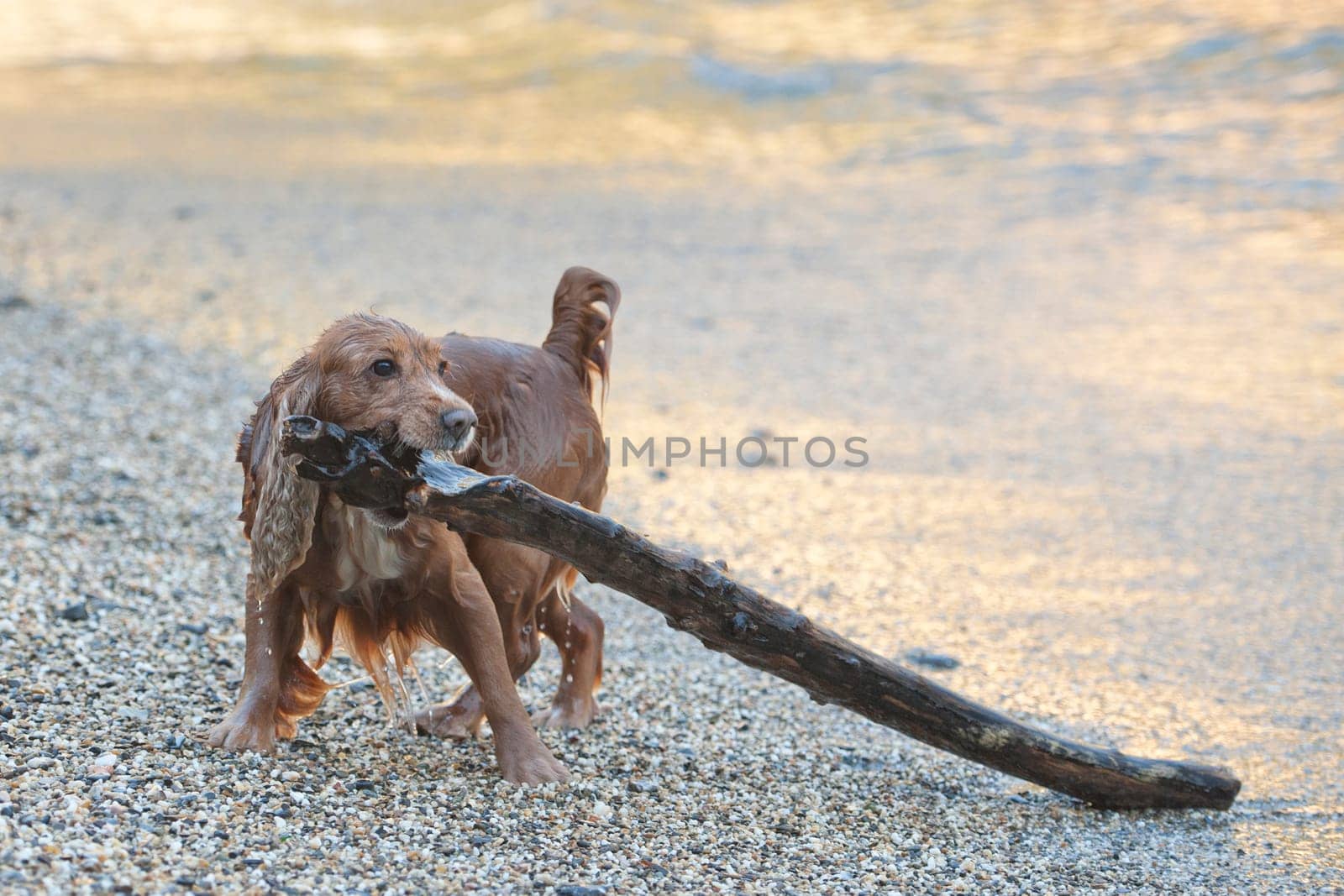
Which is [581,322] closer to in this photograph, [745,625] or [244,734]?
[745,625]

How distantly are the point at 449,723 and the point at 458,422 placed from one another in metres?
1.34

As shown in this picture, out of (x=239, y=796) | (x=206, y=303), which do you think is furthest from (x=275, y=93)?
(x=239, y=796)

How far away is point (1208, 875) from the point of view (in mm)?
4055

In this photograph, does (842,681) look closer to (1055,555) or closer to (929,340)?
(1055,555)

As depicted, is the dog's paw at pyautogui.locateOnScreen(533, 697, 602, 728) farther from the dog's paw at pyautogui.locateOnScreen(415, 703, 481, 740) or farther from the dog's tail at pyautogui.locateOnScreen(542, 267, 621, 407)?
the dog's tail at pyautogui.locateOnScreen(542, 267, 621, 407)

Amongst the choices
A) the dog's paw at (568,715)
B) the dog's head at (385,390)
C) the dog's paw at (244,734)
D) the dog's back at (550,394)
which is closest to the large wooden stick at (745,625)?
the dog's head at (385,390)

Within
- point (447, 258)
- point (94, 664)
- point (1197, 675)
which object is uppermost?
point (447, 258)

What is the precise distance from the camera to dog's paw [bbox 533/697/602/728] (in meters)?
4.79

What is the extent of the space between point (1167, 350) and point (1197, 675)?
5.97 metres

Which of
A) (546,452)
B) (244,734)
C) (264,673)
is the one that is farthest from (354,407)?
(244,734)

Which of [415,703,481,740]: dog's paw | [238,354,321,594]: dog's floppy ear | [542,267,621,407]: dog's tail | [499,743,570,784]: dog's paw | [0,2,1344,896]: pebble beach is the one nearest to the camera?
[238,354,321,594]: dog's floppy ear

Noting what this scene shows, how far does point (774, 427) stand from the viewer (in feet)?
30.1

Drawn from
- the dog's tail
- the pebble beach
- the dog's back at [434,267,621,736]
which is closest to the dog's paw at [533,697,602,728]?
the dog's back at [434,267,621,736]

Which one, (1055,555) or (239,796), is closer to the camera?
(239,796)
